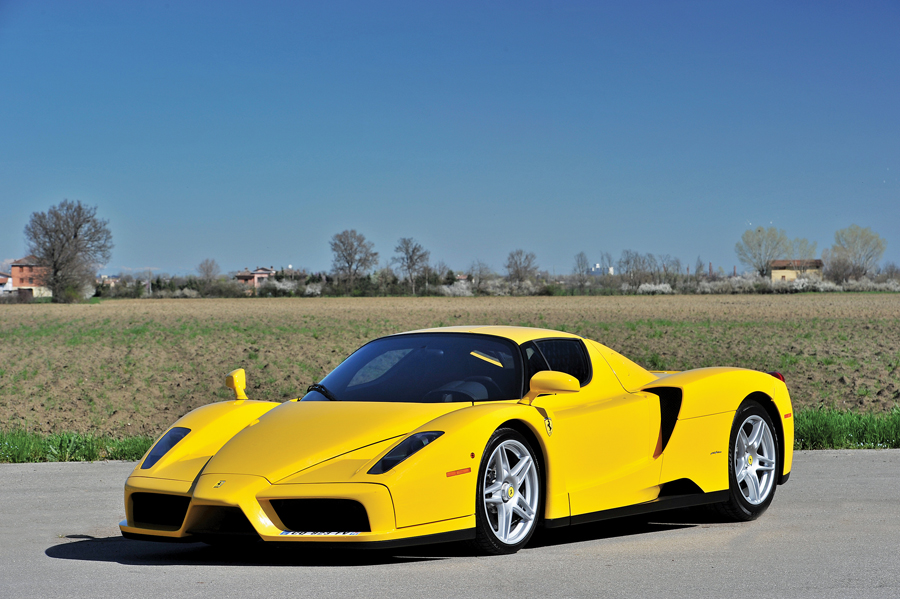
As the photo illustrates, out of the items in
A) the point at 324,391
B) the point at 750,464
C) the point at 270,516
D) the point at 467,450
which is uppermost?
the point at 324,391

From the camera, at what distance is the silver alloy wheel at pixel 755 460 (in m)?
6.32

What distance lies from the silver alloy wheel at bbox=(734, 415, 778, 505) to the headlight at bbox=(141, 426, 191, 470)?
12.4 feet

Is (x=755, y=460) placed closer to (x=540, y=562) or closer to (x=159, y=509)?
(x=540, y=562)

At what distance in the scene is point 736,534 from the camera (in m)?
5.63

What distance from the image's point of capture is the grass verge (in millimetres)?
9391

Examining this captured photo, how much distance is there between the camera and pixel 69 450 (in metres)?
9.53

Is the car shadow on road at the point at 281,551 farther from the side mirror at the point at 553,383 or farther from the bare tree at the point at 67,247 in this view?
the bare tree at the point at 67,247

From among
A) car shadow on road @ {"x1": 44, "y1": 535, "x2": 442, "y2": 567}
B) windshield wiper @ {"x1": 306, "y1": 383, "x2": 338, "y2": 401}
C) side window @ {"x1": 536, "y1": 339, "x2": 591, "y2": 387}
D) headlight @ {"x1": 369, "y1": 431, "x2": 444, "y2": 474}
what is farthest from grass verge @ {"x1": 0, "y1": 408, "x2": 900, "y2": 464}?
headlight @ {"x1": 369, "y1": 431, "x2": 444, "y2": 474}

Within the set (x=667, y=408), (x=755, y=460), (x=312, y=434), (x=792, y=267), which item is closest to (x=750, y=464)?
(x=755, y=460)

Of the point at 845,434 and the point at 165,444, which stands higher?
the point at 165,444

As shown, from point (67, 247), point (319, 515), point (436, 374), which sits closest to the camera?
point (319, 515)

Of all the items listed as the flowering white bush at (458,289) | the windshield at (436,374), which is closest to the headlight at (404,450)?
the windshield at (436,374)

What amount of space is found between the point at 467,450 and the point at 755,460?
2.81 meters

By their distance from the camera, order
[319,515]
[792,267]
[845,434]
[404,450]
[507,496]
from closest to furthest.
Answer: [319,515] < [404,450] < [507,496] < [845,434] < [792,267]
